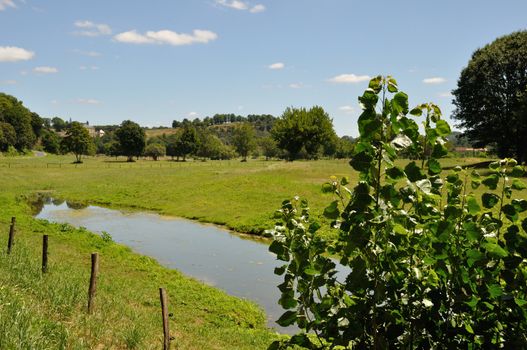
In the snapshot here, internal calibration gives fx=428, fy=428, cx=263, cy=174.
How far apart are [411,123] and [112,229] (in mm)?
33923

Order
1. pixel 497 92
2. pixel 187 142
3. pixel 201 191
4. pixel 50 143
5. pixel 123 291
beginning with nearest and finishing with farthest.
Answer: pixel 123 291
pixel 201 191
pixel 497 92
pixel 187 142
pixel 50 143

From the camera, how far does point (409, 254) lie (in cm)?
404

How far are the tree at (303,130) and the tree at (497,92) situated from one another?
28.1 m

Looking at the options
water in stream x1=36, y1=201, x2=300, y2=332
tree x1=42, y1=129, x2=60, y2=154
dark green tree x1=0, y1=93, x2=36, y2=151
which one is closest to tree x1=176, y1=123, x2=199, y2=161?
dark green tree x1=0, y1=93, x2=36, y2=151

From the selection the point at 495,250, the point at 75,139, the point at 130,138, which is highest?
the point at 130,138

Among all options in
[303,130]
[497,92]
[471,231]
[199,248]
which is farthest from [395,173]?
[303,130]

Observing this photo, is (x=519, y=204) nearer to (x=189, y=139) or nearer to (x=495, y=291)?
(x=495, y=291)

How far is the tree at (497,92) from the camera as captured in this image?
58.9 meters

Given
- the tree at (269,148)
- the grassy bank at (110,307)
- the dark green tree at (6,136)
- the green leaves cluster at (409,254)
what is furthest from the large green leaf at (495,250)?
the tree at (269,148)

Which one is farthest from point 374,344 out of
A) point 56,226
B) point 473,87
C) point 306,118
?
point 306,118

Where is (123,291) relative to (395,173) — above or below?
below

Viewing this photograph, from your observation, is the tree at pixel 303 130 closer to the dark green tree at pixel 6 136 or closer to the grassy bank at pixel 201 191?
the grassy bank at pixel 201 191

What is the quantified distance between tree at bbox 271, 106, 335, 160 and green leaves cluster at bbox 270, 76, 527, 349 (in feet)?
264

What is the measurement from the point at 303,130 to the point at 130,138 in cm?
5567
